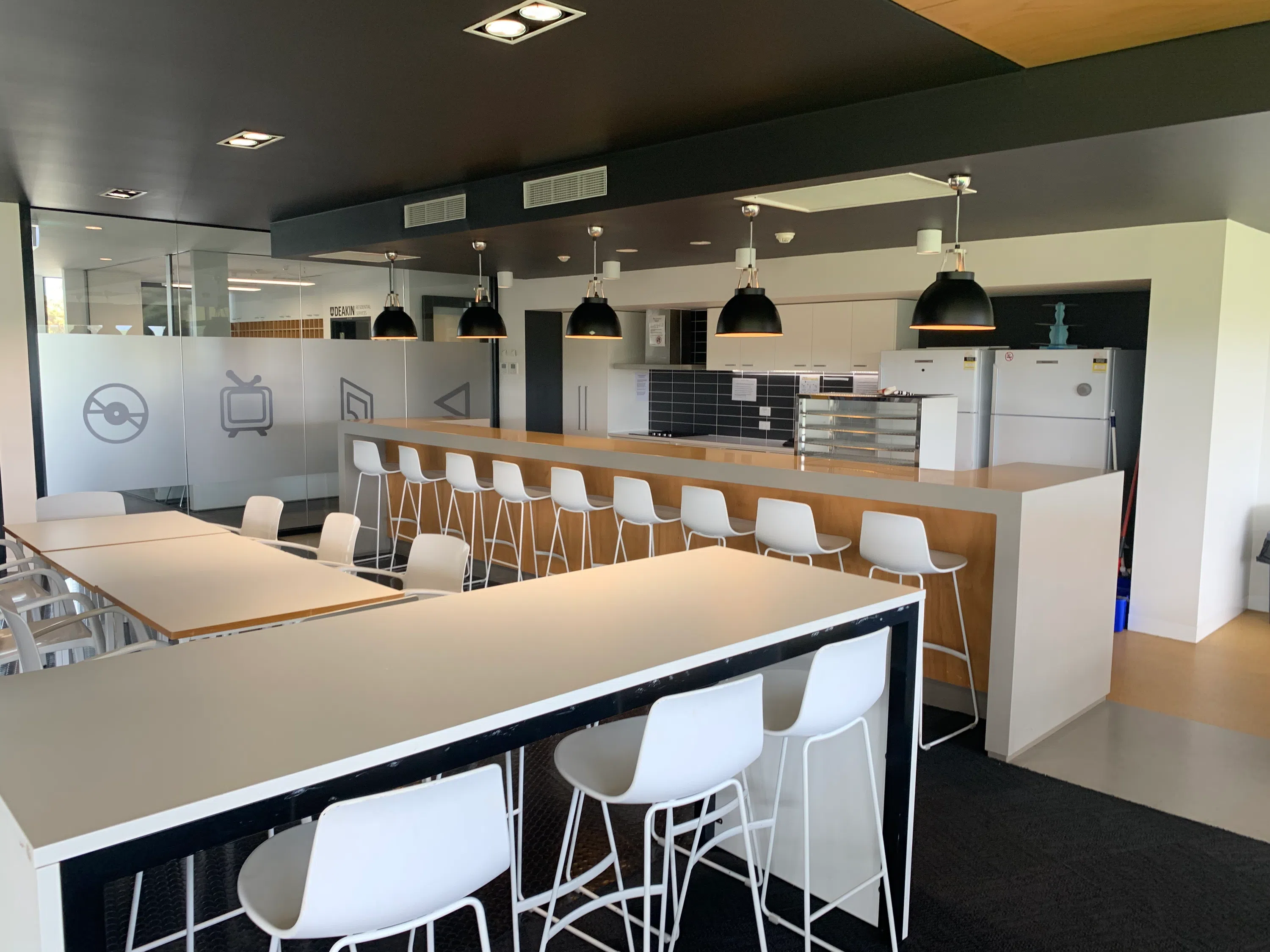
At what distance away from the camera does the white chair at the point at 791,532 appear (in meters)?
4.11

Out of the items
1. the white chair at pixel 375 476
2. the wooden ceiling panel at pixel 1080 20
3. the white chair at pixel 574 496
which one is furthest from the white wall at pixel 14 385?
the wooden ceiling panel at pixel 1080 20

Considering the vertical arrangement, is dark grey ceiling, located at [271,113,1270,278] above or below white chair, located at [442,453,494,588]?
above

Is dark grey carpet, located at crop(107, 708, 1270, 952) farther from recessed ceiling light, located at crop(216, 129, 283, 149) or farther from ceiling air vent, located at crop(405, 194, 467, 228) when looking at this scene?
ceiling air vent, located at crop(405, 194, 467, 228)

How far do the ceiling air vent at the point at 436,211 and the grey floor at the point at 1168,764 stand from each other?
388 cm

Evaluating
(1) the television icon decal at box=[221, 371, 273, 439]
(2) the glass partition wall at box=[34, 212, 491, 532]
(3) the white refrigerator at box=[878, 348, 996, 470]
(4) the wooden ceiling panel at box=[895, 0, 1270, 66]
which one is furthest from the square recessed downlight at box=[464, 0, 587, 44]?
(1) the television icon decal at box=[221, 371, 273, 439]

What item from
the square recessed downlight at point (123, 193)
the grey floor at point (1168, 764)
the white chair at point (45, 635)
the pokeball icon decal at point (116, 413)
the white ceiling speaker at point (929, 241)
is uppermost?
the square recessed downlight at point (123, 193)

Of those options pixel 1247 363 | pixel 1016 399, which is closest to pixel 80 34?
pixel 1016 399

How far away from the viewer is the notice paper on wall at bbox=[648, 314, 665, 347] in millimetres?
8852

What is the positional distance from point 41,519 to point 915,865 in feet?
14.6

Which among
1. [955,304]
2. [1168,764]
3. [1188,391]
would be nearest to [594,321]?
[955,304]

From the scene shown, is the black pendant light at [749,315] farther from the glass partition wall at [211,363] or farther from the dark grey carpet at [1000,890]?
the glass partition wall at [211,363]

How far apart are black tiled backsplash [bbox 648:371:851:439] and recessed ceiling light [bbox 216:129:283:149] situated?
4919 millimetres

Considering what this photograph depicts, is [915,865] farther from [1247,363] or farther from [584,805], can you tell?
[1247,363]

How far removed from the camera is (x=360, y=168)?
183 inches
